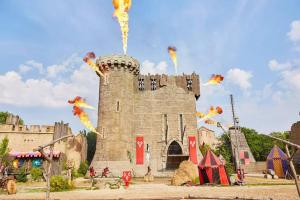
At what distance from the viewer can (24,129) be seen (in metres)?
32.8

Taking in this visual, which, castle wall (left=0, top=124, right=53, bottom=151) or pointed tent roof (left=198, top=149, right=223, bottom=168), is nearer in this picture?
pointed tent roof (left=198, top=149, right=223, bottom=168)

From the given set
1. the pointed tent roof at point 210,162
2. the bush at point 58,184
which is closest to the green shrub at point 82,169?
the bush at point 58,184

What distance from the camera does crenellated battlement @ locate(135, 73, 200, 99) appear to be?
35.4m

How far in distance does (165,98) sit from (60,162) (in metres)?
16.6

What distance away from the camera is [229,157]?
46281mm

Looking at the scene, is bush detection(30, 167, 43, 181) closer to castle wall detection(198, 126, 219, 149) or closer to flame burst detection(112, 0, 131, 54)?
flame burst detection(112, 0, 131, 54)

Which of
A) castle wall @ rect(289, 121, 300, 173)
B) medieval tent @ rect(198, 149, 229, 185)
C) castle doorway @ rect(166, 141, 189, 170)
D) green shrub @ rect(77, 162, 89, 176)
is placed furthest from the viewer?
green shrub @ rect(77, 162, 89, 176)

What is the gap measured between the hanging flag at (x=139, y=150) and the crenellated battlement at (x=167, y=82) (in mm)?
7222

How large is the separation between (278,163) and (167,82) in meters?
17.8

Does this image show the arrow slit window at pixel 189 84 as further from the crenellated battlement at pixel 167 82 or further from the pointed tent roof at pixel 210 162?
the pointed tent roof at pixel 210 162

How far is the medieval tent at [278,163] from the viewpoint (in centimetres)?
2872

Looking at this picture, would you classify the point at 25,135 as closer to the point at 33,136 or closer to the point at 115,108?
the point at 33,136

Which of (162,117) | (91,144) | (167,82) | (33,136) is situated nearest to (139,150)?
(162,117)

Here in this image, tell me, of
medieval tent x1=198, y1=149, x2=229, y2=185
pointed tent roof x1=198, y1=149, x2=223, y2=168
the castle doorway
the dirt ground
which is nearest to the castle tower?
the castle doorway
